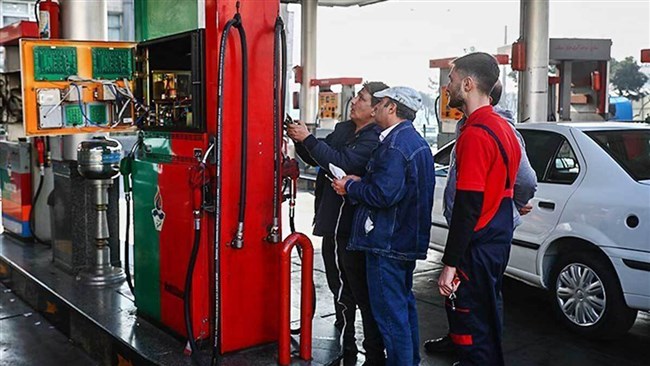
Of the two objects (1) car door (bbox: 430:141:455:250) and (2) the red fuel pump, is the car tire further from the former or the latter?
(2) the red fuel pump

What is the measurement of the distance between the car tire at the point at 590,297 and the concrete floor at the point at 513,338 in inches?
4.6

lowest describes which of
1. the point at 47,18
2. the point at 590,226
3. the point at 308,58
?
the point at 590,226

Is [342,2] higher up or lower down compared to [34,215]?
higher up

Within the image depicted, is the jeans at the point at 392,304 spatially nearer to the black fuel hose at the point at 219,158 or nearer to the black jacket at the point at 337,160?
the black jacket at the point at 337,160

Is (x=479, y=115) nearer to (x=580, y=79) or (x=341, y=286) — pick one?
(x=341, y=286)

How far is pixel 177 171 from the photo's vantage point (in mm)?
4059

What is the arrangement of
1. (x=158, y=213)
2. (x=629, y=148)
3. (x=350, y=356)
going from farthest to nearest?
(x=629, y=148)
(x=350, y=356)
(x=158, y=213)

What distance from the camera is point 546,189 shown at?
5.30 metres

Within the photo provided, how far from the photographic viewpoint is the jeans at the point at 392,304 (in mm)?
3762

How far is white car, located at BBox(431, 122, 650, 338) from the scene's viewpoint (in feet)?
15.3

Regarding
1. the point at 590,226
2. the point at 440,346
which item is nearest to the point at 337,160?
the point at 440,346

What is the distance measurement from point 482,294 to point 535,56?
6565mm

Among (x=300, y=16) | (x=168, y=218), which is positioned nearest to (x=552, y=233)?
(x=168, y=218)

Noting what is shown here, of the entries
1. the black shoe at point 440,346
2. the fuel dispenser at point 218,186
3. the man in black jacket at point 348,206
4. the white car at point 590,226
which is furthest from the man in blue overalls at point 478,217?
the white car at point 590,226
